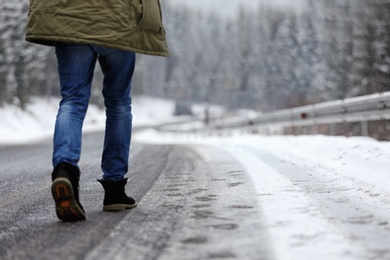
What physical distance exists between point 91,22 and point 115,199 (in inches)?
43.0

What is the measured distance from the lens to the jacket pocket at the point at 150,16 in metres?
3.19

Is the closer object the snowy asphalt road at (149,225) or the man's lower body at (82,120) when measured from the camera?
the snowy asphalt road at (149,225)

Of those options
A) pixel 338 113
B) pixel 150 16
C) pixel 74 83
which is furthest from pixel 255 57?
pixel 74 83

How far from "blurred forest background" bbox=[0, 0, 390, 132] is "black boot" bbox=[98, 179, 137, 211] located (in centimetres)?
1826

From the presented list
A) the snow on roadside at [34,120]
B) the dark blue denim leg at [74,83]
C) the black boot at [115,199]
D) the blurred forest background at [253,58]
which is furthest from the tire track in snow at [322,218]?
the blurred forest background at [253,58]

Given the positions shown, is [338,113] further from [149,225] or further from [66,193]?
[66,193]

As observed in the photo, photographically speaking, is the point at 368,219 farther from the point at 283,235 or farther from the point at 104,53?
the point at 104,53

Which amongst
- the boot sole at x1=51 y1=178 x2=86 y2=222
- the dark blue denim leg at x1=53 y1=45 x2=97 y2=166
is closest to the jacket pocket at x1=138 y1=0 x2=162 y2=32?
the dark blue denim leg at x1=53 y1=45 x2=97 y2=166

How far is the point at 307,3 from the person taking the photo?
63812 millimetres

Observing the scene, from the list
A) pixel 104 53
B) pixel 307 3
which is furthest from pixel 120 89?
pixel 307 3

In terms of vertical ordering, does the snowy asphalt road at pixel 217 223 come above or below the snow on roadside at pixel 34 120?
below

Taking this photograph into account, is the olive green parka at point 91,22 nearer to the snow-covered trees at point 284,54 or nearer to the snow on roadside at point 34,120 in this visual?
the snow on roadside at point 34,120

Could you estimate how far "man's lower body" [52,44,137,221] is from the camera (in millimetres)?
2777

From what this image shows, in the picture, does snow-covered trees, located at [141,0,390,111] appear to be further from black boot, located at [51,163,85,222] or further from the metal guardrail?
black boot, located at [51,163,85,222]
